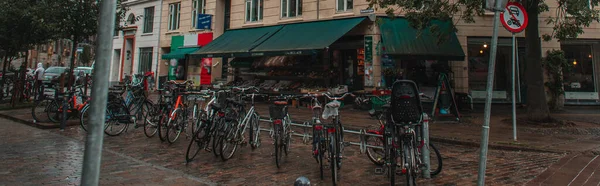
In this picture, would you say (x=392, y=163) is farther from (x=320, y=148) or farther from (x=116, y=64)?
(x=116, y=64)

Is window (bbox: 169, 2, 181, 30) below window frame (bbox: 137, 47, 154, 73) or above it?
above

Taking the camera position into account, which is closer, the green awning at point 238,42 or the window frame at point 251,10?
the green awning at point 238,42

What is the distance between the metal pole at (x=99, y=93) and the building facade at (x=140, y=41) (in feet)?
71.0

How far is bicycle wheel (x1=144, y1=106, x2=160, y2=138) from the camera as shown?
8.21 meters

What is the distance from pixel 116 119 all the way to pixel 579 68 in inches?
728

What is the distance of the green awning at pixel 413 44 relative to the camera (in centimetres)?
1263

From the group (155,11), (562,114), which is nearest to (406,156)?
(562,114)

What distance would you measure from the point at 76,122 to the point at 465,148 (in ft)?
32.1

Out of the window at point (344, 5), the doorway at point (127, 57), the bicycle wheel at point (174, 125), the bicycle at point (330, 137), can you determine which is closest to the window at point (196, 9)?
the doorway at point (127, 57)

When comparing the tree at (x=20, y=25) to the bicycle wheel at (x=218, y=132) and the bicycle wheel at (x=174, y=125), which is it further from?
the bicycle wheel at (x=218, y=132)

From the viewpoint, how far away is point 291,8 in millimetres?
16531

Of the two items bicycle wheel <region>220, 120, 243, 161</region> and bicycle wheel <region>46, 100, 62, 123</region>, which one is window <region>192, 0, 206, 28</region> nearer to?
bicycle wheel <region>46, 100, 62, 123</region>

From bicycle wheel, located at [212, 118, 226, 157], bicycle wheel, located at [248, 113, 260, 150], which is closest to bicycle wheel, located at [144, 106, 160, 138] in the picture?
bicycle wheel, located at [212, 118, 226, 157]

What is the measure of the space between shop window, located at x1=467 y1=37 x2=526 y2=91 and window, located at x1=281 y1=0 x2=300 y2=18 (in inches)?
289
